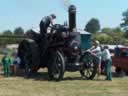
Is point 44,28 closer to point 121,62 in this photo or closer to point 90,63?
point 90,63

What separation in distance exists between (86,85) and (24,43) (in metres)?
4.67

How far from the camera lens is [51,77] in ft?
55.6

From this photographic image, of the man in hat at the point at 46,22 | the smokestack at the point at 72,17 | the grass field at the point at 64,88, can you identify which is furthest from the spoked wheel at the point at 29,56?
the smokestack at the point at 72,17

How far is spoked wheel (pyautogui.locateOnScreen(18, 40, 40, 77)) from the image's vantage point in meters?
18.0

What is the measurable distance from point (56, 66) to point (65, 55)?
615 millimetres

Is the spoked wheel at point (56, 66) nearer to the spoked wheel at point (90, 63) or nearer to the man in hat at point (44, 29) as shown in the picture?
the man in hat at point (44, 29)

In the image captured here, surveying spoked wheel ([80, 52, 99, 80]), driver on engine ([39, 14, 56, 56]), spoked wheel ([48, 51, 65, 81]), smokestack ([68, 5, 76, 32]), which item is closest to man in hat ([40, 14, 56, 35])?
driver on engine ([39, 14, 56, 56])

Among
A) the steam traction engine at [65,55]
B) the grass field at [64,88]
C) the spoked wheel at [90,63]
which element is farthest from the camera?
the spoked wheel at [90,63]

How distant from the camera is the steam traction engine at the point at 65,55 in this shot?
54.8 feet

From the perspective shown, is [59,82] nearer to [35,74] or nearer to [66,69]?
[66,69]

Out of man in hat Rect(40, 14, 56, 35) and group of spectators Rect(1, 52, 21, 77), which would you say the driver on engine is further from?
group of spectators Rect(1, 52, 21, 77)

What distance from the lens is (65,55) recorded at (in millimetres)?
16984

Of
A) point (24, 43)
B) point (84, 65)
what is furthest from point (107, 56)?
point (24, 43)

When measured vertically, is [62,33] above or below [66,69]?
above
